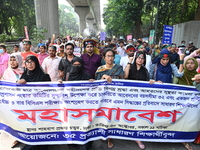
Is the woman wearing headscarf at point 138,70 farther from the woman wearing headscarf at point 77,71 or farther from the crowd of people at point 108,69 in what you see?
the woman wearing headscarf at point 77,71

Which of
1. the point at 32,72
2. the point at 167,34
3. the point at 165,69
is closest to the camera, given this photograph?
the point at 32,72

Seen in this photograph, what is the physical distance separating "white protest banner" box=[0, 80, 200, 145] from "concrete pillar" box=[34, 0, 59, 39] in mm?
16490

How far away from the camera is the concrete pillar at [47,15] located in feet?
54.3

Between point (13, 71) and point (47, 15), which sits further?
point (47, 15)

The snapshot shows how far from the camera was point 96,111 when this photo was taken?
92.7 inches

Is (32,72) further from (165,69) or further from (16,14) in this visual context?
(16,14)

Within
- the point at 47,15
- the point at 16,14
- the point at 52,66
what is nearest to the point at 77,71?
the point at 52,66

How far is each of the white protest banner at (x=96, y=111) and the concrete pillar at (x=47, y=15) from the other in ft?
54.1

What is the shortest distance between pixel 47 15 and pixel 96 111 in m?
17.7

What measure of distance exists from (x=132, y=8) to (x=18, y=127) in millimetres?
14537

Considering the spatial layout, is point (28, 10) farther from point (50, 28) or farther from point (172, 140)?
point (172, 140)

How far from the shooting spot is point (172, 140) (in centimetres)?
246

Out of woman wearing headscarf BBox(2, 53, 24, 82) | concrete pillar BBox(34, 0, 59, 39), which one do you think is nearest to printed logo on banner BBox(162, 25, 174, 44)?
woman wearing headscarf BBox(2, 53, 24, 82)

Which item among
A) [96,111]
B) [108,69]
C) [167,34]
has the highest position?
[167,34]
